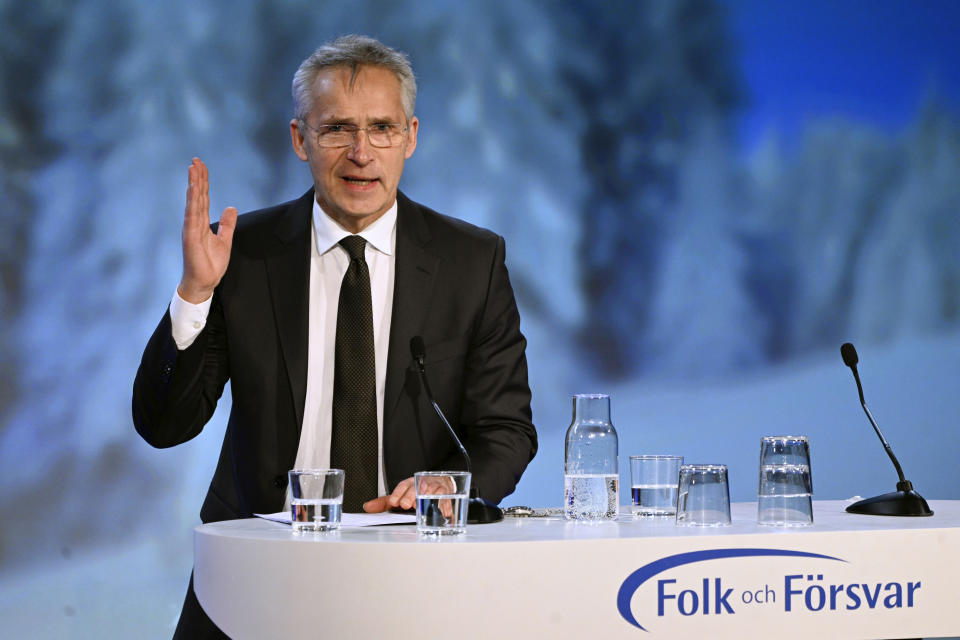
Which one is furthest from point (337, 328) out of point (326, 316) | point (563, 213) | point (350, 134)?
point (563, 213)

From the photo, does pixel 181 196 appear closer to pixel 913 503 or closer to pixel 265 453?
pixel 265 453

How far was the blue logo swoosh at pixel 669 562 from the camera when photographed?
5.49 ft

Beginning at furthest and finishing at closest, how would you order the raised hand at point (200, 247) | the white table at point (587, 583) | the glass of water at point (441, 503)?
the raised hand at point (200, 247) → the glass of water at point (441, 503) → the white table at point (587, 583)

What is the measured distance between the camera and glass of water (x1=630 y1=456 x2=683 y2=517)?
7.16 ft

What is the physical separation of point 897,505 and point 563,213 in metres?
3.16

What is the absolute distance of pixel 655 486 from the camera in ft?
7.21

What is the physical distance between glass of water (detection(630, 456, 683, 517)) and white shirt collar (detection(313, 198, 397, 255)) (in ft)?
2.91

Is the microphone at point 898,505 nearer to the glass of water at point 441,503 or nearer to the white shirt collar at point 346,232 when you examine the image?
the glass of water at point 441,503

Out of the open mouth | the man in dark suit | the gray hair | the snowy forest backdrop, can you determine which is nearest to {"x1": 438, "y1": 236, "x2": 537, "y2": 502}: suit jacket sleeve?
the man in dark suit

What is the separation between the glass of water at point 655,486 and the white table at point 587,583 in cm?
32

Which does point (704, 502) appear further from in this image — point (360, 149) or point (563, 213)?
point (563, 213)

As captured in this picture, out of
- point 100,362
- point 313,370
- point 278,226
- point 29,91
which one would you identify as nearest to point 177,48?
point 29,91

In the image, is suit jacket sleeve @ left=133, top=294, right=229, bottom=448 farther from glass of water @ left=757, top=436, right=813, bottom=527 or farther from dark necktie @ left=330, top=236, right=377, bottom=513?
glass of water @ left=757, top=436, right=813, bottom=527

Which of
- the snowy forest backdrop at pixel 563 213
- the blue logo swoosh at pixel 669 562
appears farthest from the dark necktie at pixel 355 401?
the snowy forest backdrop at pixel 563 213
